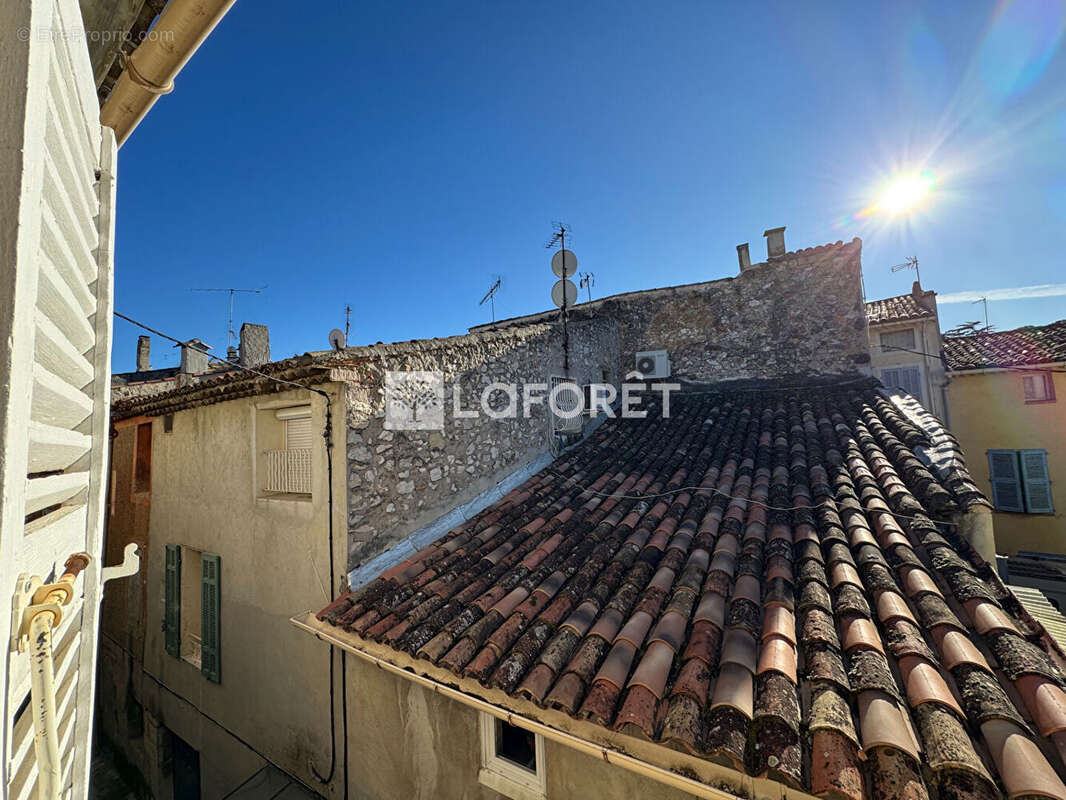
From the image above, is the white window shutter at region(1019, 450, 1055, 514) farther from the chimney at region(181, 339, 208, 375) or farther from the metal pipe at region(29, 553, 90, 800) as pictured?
the chimney at region(181, 339, 208, 375)

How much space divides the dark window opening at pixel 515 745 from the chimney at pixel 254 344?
10.2m

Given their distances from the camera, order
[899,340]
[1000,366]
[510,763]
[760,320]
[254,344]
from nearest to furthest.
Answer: [510,763], [760,320], [1000,366], [254,344], [899,340]

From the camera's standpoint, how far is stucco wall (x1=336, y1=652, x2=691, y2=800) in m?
3.29

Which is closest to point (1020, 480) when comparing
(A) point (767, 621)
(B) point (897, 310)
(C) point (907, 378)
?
(C) point (907, 378)

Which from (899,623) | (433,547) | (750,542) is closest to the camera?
(899,623)

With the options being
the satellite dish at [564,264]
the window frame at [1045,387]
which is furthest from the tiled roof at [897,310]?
the satellite dish at [564,264]

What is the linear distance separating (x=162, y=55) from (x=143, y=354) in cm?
1879

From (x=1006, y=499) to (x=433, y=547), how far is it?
557 inches

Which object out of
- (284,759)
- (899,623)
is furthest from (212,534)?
(899,623)

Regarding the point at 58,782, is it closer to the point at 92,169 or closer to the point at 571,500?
the point at 92,169

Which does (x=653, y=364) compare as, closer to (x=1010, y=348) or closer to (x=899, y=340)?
(x=899, y=340)

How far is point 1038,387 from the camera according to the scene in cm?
1054

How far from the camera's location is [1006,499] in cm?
1084

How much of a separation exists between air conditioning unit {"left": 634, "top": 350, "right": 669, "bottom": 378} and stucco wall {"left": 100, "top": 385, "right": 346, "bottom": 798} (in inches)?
268
